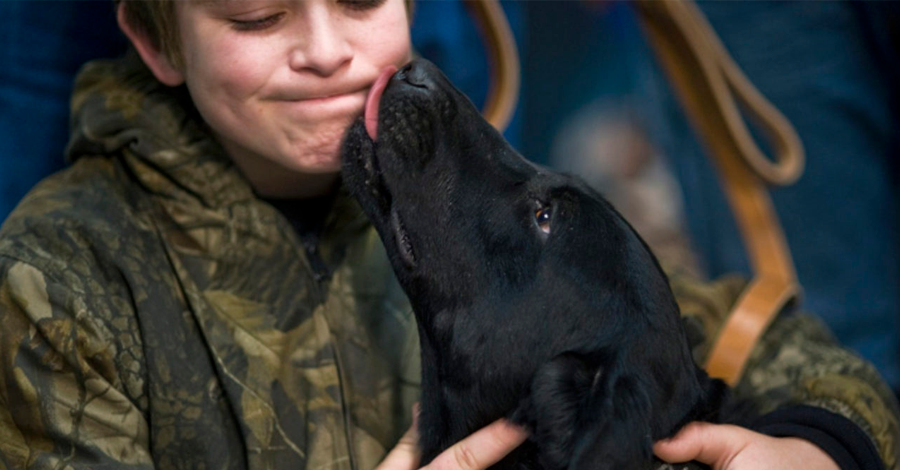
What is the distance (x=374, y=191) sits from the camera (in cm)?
166

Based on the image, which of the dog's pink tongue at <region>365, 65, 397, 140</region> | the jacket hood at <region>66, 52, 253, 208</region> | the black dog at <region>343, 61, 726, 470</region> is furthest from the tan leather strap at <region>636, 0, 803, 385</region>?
the jacket hood at <region>66, 52, 253, 208</region>

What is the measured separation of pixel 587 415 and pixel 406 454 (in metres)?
0.44

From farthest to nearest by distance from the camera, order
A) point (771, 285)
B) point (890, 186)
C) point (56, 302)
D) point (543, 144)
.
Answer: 1. point (543, 144)
2. point (890, 186)
3. point (771, 285)
4. point (56, 302)

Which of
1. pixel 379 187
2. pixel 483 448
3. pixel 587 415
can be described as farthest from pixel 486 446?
pixel 379 187

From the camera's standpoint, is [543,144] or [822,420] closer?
[822,420]

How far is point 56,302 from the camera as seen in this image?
160 centimetres

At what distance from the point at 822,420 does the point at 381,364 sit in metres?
0.84

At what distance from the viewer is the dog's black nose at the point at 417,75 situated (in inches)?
Result: 65.3

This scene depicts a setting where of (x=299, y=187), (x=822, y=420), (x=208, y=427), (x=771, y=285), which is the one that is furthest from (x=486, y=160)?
(x=771, y=285)

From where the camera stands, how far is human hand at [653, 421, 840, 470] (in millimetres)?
1563

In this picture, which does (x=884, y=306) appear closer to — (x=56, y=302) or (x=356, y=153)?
(x=356, y=153)

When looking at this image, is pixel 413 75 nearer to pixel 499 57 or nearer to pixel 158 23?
pixel 158 23

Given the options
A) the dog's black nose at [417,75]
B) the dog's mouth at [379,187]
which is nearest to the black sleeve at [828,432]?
A: the dog's mouth at [379,187]

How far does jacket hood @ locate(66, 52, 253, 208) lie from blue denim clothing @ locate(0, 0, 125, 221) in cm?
36
